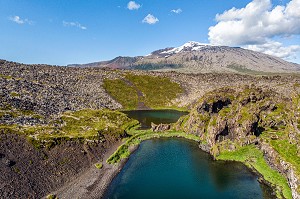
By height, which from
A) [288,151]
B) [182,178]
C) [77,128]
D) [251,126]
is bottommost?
[182,178]

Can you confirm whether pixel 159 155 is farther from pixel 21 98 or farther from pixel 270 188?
pixel 21 98

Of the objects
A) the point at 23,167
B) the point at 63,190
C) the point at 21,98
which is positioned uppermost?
the point at 21,98

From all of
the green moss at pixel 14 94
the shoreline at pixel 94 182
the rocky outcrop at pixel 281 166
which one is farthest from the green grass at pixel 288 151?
the green moss at pixel 14 94

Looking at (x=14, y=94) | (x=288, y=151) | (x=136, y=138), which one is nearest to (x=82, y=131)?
(x=136, y=138)

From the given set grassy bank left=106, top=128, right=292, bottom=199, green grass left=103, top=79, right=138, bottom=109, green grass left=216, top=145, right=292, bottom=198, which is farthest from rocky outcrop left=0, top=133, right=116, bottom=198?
green grass left=103, top=79, right=138, bottom=109

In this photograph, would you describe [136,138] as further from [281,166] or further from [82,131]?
[281,166]

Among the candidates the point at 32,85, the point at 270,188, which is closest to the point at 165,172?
the point at 270,188
